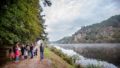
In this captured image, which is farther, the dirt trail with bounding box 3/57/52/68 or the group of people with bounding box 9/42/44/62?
the group of people with bounding box 9/42/44/62

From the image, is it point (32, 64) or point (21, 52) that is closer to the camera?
point (32, 64)

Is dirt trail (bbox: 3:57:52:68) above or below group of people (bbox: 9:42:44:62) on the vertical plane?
below

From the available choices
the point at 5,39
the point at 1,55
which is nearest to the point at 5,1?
the point at 5,39

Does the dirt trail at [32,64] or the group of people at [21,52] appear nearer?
the dirt trail at [32,64]

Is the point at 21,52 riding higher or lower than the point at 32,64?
higher

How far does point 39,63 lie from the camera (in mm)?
26609

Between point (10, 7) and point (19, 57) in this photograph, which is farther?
point (19, 57)

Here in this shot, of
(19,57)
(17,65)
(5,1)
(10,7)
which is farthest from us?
(19,57)

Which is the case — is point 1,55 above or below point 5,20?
below

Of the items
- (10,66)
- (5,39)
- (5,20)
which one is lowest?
(10,66)

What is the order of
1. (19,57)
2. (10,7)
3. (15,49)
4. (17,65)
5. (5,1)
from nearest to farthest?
(5,1) → (10,7) → (17,65) → (15,49) → (19,57)

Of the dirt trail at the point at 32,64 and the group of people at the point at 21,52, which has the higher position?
the group of people at the point at 21,52

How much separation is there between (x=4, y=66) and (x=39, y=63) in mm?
3495

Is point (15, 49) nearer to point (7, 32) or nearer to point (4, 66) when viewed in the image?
point (4, 66)
